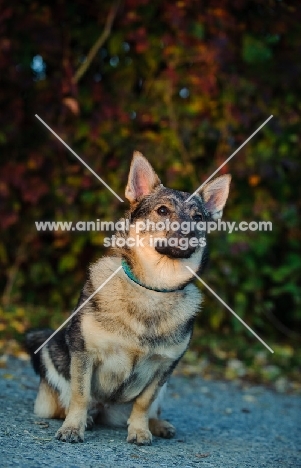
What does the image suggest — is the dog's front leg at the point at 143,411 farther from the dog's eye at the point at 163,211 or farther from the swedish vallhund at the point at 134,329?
the dog's eye at the point at 163,211

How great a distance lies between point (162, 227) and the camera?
4863 millimetres

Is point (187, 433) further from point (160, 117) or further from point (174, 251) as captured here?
point (160, 117)

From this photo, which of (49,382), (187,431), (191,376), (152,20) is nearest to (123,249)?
(49,382)

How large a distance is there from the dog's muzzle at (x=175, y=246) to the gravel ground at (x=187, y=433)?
→ 1356mm

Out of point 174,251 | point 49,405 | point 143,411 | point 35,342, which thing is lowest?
point 49,405

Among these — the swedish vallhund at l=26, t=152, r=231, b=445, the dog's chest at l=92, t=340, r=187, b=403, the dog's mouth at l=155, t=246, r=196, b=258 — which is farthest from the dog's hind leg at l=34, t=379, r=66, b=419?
the dog's mouth at l=155, t=246, r=196, b=258

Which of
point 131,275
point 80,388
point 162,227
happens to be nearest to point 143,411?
point 80,388

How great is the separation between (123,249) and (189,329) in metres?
0.76

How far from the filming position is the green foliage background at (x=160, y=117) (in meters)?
8.75

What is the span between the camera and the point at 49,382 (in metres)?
5.12

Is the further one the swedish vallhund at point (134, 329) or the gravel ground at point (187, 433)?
the swedish vallhund at point (134, 329)

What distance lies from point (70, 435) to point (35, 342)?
1.26 m

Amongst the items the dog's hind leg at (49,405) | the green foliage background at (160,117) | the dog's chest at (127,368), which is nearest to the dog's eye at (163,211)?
the dog's chest at (127,368)

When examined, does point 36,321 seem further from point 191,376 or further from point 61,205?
point 191,376
